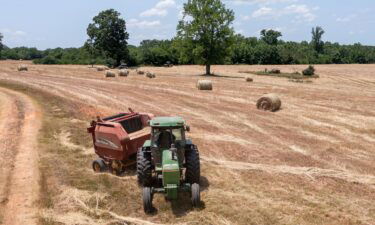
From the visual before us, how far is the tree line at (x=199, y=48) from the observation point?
5109cm

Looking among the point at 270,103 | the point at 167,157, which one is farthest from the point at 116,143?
the point at 270,103

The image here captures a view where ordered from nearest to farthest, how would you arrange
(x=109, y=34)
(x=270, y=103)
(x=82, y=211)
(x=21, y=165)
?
(x=82, y=211) < (x=21, y=165) < (x=270, y=103) < (x=109, y=34)

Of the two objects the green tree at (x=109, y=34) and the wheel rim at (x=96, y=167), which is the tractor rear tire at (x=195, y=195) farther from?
the green tree at (x=109, y=34)

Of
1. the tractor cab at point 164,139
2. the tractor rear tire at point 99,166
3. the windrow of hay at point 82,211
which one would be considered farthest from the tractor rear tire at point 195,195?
the tractor rear tire at point 99,166

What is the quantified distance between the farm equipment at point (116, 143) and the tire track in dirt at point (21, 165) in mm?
2176

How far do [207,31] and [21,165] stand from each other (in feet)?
132

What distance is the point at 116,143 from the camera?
38.9 feet

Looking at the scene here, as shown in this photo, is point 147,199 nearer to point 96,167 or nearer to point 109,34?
point 96,167

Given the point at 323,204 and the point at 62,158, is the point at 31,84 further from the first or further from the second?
the point at 323,204

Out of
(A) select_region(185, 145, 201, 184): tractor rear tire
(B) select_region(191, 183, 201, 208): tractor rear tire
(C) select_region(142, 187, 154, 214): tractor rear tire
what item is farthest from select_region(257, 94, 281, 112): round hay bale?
(C) select_region(142, 187, 154, 214): tractor rear tire

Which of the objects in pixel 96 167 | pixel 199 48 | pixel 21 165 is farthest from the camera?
pixel 199 48

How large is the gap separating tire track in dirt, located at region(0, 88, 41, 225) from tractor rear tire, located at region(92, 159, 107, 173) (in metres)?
1.81

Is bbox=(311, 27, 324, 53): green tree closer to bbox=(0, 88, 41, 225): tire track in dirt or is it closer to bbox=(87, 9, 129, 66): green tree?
bbox=(87, 9, 129, 66): green tree

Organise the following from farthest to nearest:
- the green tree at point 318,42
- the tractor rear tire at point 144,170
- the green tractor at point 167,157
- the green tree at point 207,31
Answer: the green tree at point 318,42 → the green tree at point 207,31 → the tractor rear tire at point 144,170 → the green tractor at point 167,157
